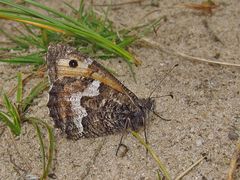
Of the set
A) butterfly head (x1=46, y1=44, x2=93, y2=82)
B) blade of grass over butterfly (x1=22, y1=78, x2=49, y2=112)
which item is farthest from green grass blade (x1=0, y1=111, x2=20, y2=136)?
butterfly head (x1=46, y1=44, x2=93, y2=82)

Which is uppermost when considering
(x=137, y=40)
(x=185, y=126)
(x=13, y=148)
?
(x=137, y=40)

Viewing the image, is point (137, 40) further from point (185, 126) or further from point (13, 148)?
point (13, 148)

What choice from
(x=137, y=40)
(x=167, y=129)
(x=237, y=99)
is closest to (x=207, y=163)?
(x=167, y=129)

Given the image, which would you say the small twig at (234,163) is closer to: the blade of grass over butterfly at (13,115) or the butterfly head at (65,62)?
the butterfly head at (65,62)

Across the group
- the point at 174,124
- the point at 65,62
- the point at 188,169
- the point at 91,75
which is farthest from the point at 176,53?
the point at 188,169

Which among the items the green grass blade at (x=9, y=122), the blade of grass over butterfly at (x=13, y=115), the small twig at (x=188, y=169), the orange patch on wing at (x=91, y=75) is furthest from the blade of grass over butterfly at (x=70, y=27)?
the small twig at (x=188, y=169)

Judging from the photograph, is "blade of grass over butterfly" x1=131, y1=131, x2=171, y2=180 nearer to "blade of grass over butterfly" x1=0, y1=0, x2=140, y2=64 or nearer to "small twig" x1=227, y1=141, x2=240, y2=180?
"small twig" x1=227, y1=141, x2=240, y2=180

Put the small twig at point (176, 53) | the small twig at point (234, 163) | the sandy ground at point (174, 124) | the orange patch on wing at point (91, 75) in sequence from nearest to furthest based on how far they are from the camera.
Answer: the small twig at point (234, 163) → the sandy ground at point (174, 124) → the orange patch on wing at point (91, 75) → the small twig at point (176, 53)
